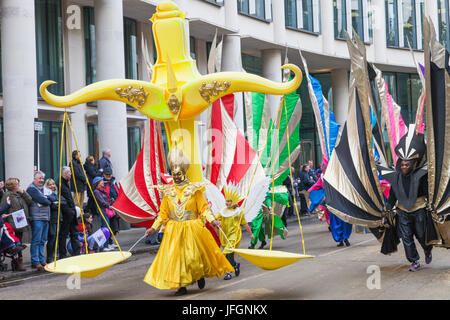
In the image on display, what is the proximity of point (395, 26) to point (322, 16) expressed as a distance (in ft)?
22.5

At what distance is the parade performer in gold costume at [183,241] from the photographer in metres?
8.59

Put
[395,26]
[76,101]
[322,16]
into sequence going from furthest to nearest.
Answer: [395,26] → [322,16] → [76,101]

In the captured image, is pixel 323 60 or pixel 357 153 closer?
pixel 357 153

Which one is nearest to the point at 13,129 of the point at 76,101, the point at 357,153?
the point at 76,101

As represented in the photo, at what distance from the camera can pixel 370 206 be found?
10.5 metres

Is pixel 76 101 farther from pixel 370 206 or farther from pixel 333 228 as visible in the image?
pixel 333 228

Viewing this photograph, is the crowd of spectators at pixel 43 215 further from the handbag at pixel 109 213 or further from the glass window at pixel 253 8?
the glass window at pixel 253 8

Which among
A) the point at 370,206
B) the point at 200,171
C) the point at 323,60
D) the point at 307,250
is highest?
the point at 323,60

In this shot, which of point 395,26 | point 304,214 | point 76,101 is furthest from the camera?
point 395,26

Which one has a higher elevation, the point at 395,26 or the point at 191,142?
the point at 395,26

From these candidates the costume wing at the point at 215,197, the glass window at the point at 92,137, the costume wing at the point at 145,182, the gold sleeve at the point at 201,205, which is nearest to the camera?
the gold sleeve at the point at 201,205

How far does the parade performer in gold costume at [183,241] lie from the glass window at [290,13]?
22429mm

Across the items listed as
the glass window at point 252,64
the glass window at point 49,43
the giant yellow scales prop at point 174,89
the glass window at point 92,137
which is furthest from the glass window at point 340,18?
the giant yellow scales prop at point 174,89

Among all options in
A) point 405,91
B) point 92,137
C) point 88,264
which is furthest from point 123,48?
point 405,91
